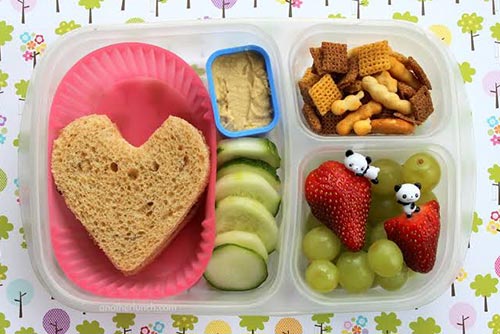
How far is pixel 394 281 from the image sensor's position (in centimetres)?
125

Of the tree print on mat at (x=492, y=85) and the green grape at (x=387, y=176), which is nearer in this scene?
the green grape at (x=387, y=176)

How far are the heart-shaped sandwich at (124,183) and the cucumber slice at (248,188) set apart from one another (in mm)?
34

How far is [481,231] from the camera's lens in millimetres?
1349

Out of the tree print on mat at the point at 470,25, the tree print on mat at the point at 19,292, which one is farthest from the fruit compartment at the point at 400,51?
the tree print on mat at the point at 19,292

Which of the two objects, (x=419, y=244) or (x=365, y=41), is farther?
(x=365, y=41)

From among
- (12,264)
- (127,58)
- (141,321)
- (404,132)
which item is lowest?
(141,321)

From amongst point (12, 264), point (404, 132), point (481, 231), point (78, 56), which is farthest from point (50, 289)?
point (481, 231)

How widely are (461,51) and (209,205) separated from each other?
58 cm

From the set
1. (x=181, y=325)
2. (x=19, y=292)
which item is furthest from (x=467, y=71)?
(x=19, y=292)

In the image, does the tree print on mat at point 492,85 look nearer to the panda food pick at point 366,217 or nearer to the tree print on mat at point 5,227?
the panda food pick at point 366,217

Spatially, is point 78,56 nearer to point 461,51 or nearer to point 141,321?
point 141,321

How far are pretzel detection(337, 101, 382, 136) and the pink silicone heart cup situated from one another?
0.75ft

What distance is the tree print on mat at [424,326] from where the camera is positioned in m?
1.32

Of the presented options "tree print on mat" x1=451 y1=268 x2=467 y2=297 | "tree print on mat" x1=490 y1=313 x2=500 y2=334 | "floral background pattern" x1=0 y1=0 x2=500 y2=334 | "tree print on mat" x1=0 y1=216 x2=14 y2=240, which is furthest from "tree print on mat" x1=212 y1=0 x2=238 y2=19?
"tree print on mat" x1=490 y1=313 x2=500 y2=334
